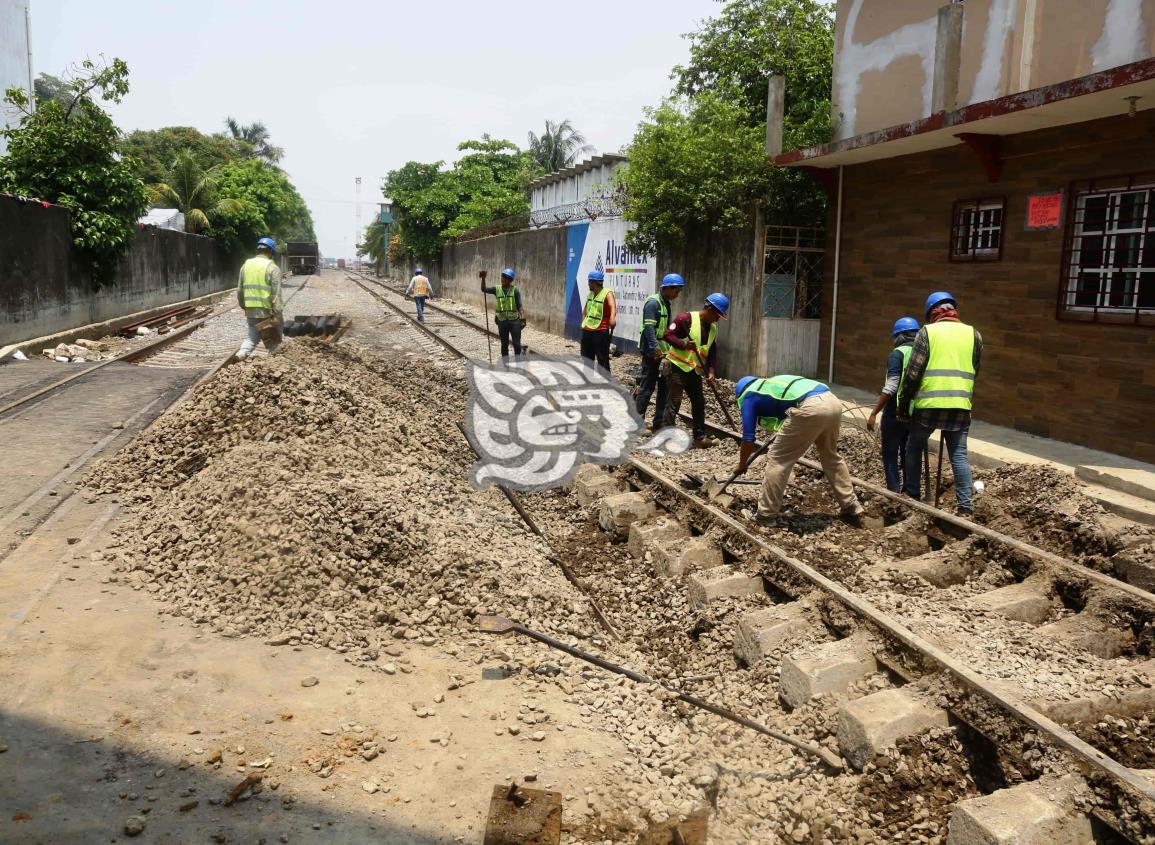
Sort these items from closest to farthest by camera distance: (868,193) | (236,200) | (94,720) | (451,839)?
1. (451,839)
2. (94,720)
3. (868,193)
4. (236,200)

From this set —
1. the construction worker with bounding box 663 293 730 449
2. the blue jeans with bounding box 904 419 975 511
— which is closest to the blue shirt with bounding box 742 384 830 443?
the blue jeans with bounding box 904 419 975 511

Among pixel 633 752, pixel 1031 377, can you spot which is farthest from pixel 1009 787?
pixel 1031 377

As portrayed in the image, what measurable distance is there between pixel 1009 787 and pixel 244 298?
32.9 ft

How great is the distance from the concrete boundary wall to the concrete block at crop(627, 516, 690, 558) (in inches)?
497


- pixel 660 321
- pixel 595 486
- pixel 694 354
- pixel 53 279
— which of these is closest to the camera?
pixel 595 486

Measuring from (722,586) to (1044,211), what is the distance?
248 inches

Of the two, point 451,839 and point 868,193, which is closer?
point 451,839

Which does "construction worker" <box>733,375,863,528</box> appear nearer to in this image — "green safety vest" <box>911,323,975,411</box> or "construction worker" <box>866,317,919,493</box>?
"construction worker" <box>866,317,919,493</box>

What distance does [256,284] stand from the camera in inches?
421

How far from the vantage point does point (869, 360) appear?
11781 mm

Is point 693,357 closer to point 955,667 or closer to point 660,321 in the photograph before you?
point 660,321

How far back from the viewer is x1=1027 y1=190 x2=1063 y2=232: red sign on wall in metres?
8.66

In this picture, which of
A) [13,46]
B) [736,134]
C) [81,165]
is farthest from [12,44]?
[736,134]

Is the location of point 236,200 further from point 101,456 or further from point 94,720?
point 94,720
